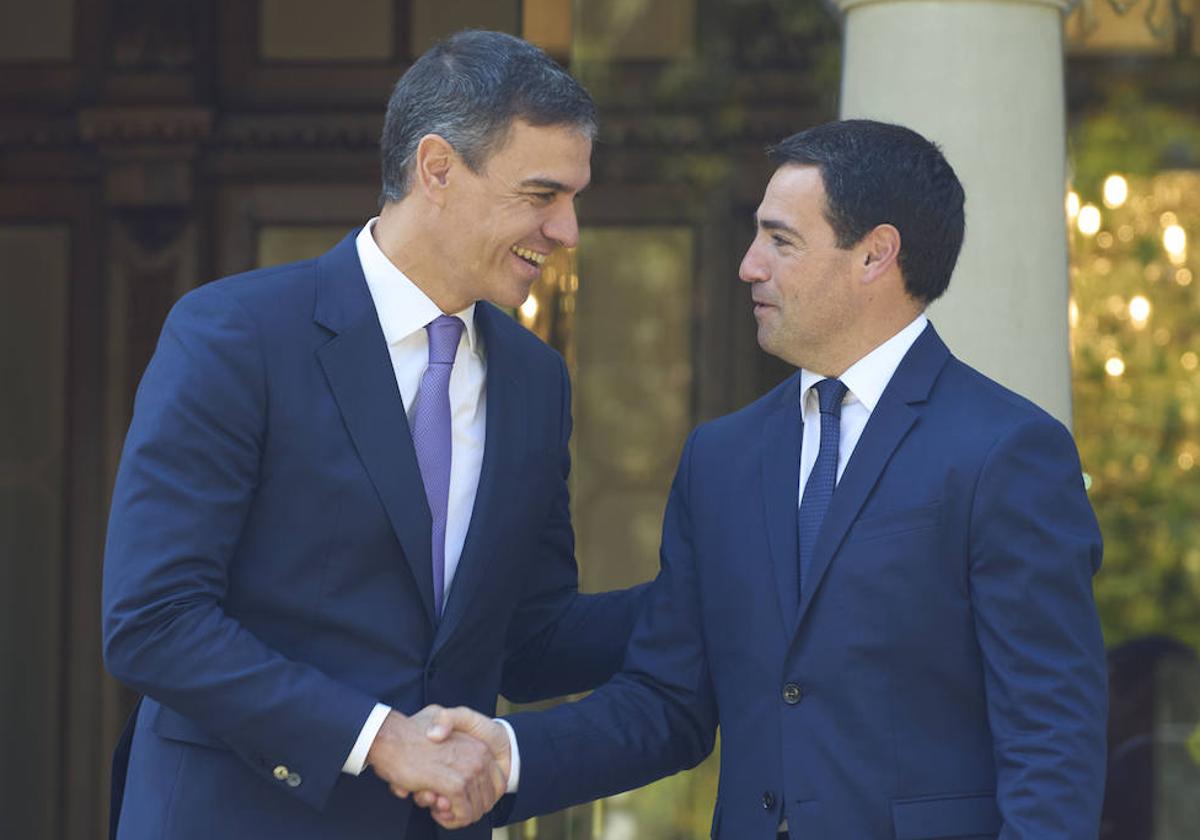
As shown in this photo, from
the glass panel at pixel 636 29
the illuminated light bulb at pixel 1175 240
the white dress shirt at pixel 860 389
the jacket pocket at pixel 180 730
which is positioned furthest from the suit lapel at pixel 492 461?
the illuminated light bulb at pixel 1175 240

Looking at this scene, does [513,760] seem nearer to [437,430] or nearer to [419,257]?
[437,430]

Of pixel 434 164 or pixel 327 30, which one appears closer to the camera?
pixel 434 164

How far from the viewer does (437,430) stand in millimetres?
2881

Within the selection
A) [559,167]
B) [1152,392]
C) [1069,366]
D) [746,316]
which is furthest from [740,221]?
[559,167]

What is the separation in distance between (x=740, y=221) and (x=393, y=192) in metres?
2.79

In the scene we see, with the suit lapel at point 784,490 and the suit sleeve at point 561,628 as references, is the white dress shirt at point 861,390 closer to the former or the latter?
the suit lapel at point 784,490

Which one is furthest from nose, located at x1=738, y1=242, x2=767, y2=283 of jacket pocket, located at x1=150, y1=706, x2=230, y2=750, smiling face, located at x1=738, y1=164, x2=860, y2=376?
jacket pocket, located at x1=150, y1=706, x2=230, y2=750

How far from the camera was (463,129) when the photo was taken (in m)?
2.88

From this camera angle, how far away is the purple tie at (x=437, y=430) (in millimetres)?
2848

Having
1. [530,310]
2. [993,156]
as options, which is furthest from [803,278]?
[530,310]

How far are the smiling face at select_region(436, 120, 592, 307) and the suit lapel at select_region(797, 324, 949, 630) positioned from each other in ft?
1.85

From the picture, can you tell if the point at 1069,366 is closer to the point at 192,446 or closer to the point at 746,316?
the point at 746,316

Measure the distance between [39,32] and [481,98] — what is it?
3731mm

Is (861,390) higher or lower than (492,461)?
higher
